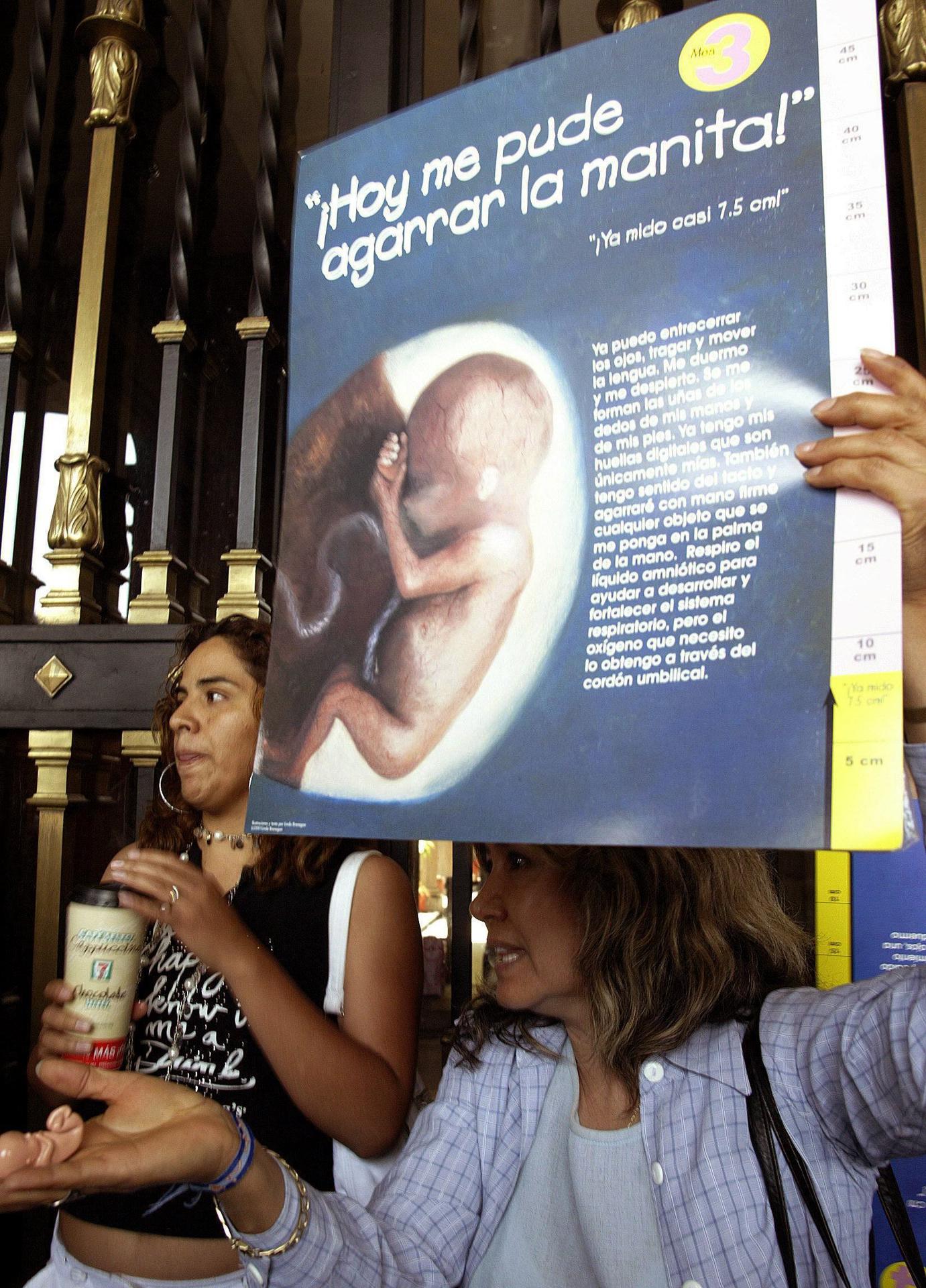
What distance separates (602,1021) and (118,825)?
884 millimetres

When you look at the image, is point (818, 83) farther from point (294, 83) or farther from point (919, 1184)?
point (294, 83)

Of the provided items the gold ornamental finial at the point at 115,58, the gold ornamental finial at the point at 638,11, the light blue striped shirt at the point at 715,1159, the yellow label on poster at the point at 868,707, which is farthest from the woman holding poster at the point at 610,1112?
the gold ornamental finial at the point at 115,58

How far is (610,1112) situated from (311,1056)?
0.35 m

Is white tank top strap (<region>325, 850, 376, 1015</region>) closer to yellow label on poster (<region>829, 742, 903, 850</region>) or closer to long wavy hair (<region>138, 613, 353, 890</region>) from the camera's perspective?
long wavy hair (<region>138, 613, 353, 890</region>)

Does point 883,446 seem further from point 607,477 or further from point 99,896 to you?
point 99,896

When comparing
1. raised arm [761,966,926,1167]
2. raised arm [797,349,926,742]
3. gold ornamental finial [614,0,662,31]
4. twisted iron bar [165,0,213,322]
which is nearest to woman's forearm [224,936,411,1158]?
raised arm [761,966,926,1167]

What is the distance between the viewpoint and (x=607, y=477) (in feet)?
2.62

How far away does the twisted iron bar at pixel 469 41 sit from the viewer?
1722 mm

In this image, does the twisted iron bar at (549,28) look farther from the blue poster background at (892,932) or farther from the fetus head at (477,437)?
the blue poster background at (892,932)

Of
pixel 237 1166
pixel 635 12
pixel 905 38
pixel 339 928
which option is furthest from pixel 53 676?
pixel 905 38

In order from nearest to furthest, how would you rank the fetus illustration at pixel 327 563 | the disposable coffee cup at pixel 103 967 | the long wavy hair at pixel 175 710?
the fetus illustration at pixel 327 563 → the disposable coffee cup at pixel 103 967 → the long wavy hair at pixel 175 710

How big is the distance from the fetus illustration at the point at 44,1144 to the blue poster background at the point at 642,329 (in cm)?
27

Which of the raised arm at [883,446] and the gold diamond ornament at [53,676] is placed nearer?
the raised arm at [883,446]

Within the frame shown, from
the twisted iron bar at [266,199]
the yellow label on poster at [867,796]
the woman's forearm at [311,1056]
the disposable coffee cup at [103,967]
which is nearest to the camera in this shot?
the yellow label on poster at [867,796]
